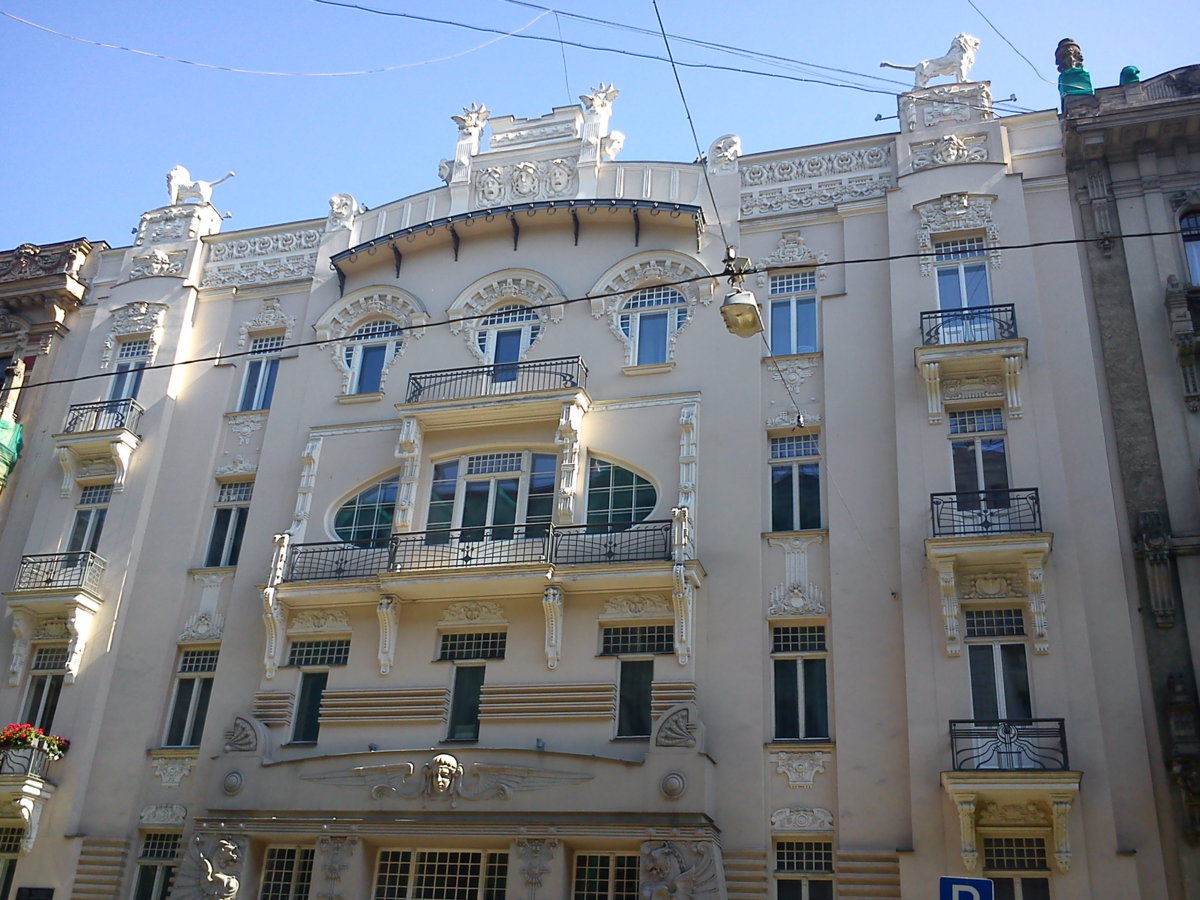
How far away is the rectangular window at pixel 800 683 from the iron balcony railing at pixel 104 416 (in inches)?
631

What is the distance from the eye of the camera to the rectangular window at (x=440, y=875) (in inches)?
794

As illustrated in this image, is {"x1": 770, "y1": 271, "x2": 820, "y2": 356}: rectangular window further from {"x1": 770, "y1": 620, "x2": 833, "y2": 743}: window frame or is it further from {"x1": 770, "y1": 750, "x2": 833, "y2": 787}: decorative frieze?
{"x1": 770, "y1": 750, "x2": 833, "y2": 787}: decorative frieze

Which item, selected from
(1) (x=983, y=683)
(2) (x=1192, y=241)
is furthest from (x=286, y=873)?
(2) (x=1192, y=241)

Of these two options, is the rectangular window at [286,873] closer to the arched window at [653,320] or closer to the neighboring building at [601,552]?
the neighboring building at [601,552]

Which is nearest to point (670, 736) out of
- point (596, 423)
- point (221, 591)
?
point (596, 423)

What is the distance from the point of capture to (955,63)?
25.8 meters

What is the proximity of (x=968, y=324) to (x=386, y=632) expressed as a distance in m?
12.9

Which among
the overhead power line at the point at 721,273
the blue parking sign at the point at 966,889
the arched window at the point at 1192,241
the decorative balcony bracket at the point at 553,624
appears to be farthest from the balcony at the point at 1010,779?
the arched window at the point at 1192,241

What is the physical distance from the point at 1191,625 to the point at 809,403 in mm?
7970

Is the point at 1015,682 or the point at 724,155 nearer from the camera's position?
the point at 1015,682

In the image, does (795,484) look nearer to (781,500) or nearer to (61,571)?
(781,500)

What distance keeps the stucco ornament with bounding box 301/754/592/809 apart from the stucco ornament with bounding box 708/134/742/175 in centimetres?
1404

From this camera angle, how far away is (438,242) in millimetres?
27969

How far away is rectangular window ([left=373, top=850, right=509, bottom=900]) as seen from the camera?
66.2 feet
